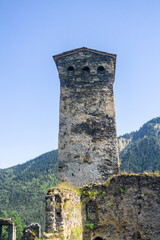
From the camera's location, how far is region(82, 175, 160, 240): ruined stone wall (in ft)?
26.1

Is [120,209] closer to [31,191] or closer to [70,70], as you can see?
[70,70]

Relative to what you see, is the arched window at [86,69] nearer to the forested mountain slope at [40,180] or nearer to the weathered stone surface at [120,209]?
the weathered stone surface at [120,209]

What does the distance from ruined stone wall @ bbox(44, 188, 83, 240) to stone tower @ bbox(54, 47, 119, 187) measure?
230 centimetres

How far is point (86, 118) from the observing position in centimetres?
1037

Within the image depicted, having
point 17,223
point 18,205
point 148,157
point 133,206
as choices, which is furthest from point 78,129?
point 18,205

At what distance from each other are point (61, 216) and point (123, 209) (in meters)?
3.00

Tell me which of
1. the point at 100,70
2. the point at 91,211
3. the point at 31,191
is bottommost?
the point at 31,191

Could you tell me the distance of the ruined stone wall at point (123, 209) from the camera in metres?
7.94

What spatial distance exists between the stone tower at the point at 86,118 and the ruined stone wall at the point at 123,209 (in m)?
1.04

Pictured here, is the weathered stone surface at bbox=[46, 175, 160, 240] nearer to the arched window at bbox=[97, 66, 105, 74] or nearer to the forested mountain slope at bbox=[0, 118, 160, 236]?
the arched window at bbox=[97, 66, 105, 74]

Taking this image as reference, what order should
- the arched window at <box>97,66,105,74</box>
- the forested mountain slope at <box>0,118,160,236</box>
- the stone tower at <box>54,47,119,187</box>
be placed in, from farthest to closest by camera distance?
the forested mountain slope at <box>0,118,160,236</box> → the arched window at <box>97,66,105,74</box> → the stone tower at <box>54,47,119,187</box>

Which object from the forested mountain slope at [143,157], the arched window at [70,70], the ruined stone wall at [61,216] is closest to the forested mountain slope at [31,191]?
the forested mountain slope at [143,157]

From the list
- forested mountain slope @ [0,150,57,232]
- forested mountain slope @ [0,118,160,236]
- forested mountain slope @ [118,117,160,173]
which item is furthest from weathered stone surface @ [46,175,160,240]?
forested mountain slope @ [0,150,57,232]

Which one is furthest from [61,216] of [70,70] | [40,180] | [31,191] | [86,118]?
[40,180]
